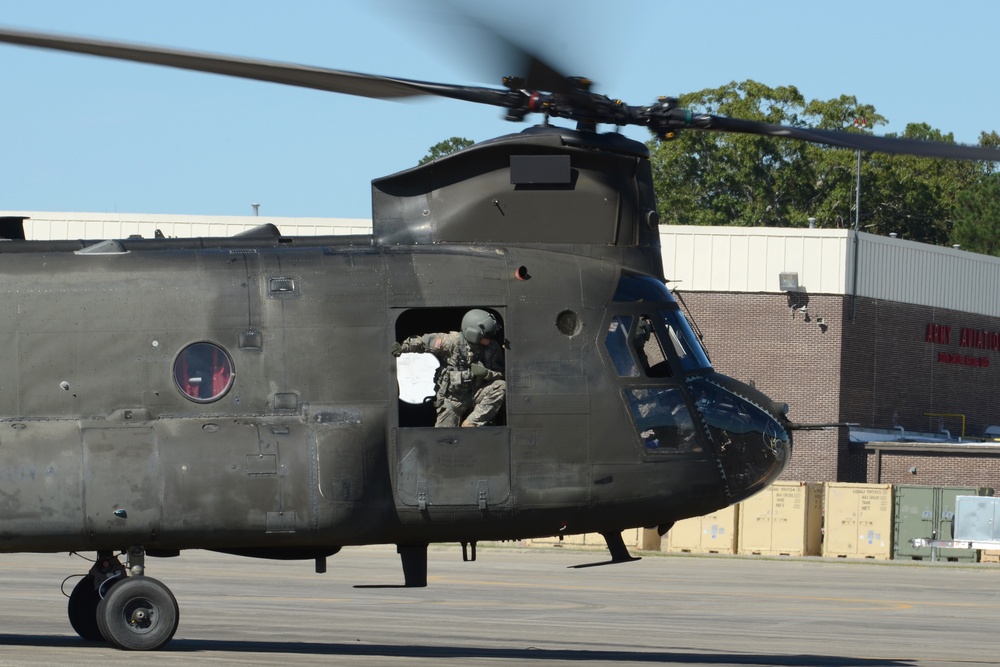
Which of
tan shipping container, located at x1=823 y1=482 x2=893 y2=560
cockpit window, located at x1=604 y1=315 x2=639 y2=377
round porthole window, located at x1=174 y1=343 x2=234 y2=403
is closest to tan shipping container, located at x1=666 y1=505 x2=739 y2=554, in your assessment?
tan shipping container, located at x1=823 y1=482 x2=893 y2=560

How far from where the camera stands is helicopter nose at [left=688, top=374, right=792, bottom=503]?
42.2ft

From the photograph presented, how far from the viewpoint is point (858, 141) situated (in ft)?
38.4

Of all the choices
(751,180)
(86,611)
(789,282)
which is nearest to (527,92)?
(86,611)

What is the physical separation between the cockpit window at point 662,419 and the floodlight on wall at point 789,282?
119ft

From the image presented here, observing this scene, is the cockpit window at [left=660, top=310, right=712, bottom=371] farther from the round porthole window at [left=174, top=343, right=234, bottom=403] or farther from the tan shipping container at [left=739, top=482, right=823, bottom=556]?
the tan shipping container at [left=739, top=482, right=823, bottom=556]

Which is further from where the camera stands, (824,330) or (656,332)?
(824,330)

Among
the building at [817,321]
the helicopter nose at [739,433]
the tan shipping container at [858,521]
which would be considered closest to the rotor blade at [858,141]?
the helicopter nose at [739,433]

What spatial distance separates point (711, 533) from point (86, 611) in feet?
85.3

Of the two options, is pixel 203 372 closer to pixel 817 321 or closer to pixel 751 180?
pixel 817 321

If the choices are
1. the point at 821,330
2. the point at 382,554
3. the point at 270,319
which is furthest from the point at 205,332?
the point at 821,330

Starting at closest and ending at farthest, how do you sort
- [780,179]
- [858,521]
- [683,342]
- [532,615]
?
1. [683,342]
2. [532,615]
3. [858,521]
4. [780,179]

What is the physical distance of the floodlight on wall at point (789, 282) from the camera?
48.1m

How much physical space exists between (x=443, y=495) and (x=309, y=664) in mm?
1896

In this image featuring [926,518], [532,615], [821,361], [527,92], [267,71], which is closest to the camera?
[267,71]
